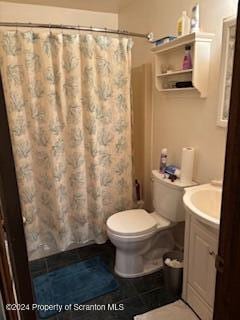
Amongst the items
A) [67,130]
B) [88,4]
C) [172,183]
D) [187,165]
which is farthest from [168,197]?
[88,4]

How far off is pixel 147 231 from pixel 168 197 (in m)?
0.32

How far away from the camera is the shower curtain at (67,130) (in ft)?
6.22

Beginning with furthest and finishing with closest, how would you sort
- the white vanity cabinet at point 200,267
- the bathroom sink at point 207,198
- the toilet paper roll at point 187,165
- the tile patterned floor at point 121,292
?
1. the toilet paper roll at point 187,165
2. the tile patterned floor at point 121,292
3. the bathroom sink at point 207,198
4. the white vanity cabinet at point 200,267

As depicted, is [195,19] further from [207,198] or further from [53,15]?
[53,15]

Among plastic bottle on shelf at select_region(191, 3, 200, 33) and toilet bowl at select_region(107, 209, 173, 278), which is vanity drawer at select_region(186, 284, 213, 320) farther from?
plastic bottle on shelf at select_region(191, 3, 200, 33)

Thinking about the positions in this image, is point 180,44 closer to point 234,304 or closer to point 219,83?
point 219,83

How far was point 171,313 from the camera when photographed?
1.71 metres

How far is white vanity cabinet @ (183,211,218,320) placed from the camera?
57.6 inches

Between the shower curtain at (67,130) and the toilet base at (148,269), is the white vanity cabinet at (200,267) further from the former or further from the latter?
the shower curtain at (67,130)

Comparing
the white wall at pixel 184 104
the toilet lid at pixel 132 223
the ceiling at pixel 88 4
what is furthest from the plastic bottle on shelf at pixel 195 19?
the toilet lid at pixel 132 223

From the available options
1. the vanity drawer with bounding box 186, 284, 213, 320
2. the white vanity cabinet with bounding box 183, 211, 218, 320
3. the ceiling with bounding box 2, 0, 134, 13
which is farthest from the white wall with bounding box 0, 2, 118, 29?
the vanity drawer with bounding box 186, 284, 213, 320

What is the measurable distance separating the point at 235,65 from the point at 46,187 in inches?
73.1

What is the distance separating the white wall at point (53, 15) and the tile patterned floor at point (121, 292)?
7.34ft

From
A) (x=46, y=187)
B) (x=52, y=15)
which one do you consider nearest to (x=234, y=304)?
(x=46, y=187)
